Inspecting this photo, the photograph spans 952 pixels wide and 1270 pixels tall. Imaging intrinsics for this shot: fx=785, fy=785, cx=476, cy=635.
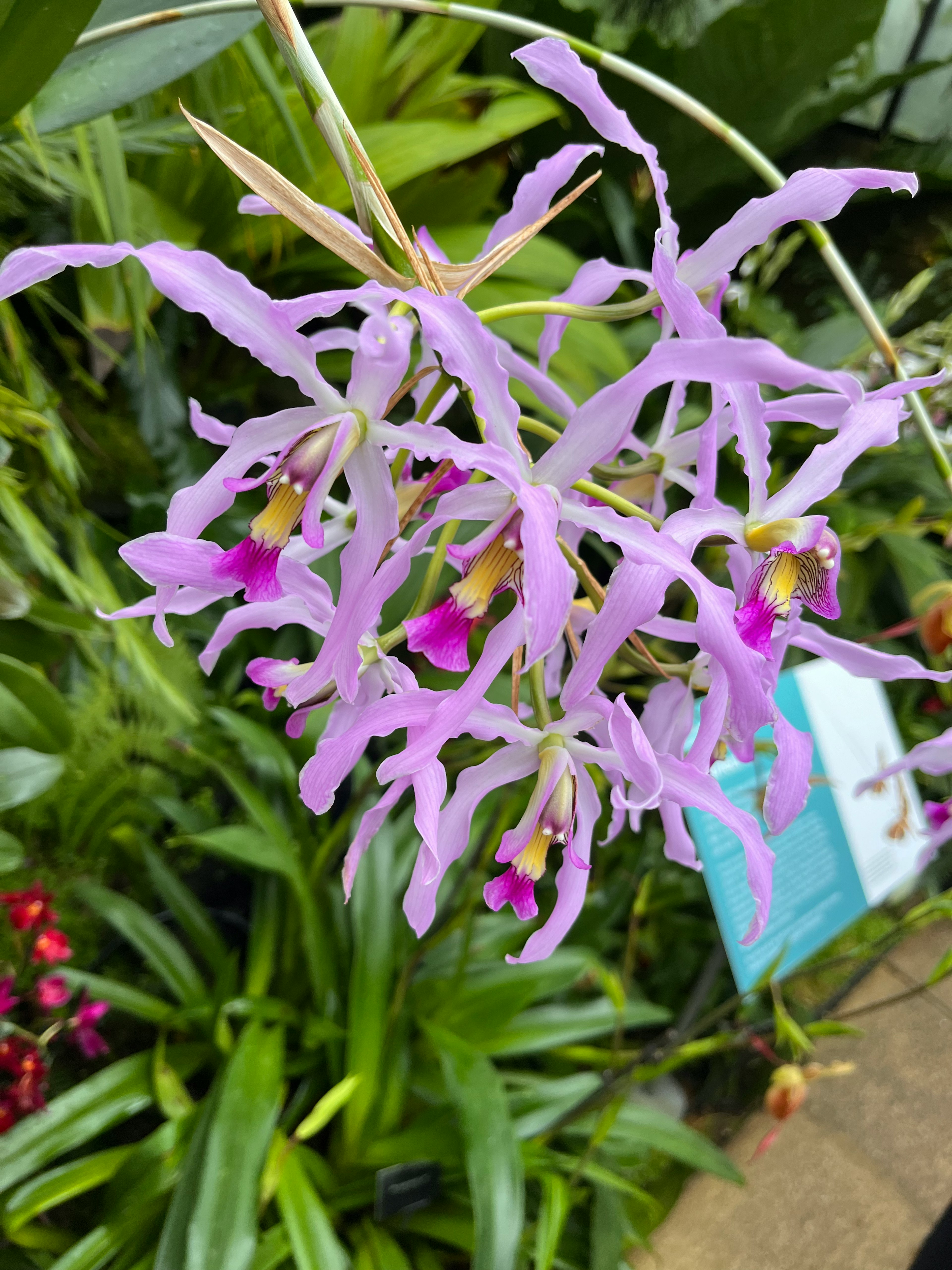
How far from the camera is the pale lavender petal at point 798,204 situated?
0.91ft

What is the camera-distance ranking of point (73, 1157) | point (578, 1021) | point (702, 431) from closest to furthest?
point (702, 431) < point (73, 1157) < point (578, 1021)

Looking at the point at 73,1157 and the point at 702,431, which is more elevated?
the point at 702,431

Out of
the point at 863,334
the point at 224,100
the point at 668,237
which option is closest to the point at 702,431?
the point at 668,237

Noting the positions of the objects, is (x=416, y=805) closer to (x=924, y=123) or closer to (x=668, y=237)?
(x=668, y=237)

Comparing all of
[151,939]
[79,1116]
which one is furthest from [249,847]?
[79,1116]

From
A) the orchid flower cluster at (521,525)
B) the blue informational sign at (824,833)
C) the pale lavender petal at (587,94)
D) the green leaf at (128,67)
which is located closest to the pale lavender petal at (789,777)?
the orchid flower cluster at (521,525)

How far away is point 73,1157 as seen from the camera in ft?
2.75

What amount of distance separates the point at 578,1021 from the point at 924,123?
9.70ft

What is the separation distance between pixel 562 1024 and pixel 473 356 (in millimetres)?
957

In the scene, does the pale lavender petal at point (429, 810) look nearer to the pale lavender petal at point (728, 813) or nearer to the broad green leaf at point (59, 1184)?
the pale lavender petal at point (728, 813)

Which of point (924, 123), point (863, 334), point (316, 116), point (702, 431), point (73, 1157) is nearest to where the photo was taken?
point (316, 116)

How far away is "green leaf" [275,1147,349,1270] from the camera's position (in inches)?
28.4

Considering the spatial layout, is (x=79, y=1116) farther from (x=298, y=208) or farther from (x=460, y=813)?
(x=298, y=208)

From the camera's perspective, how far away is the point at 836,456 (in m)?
0.33
